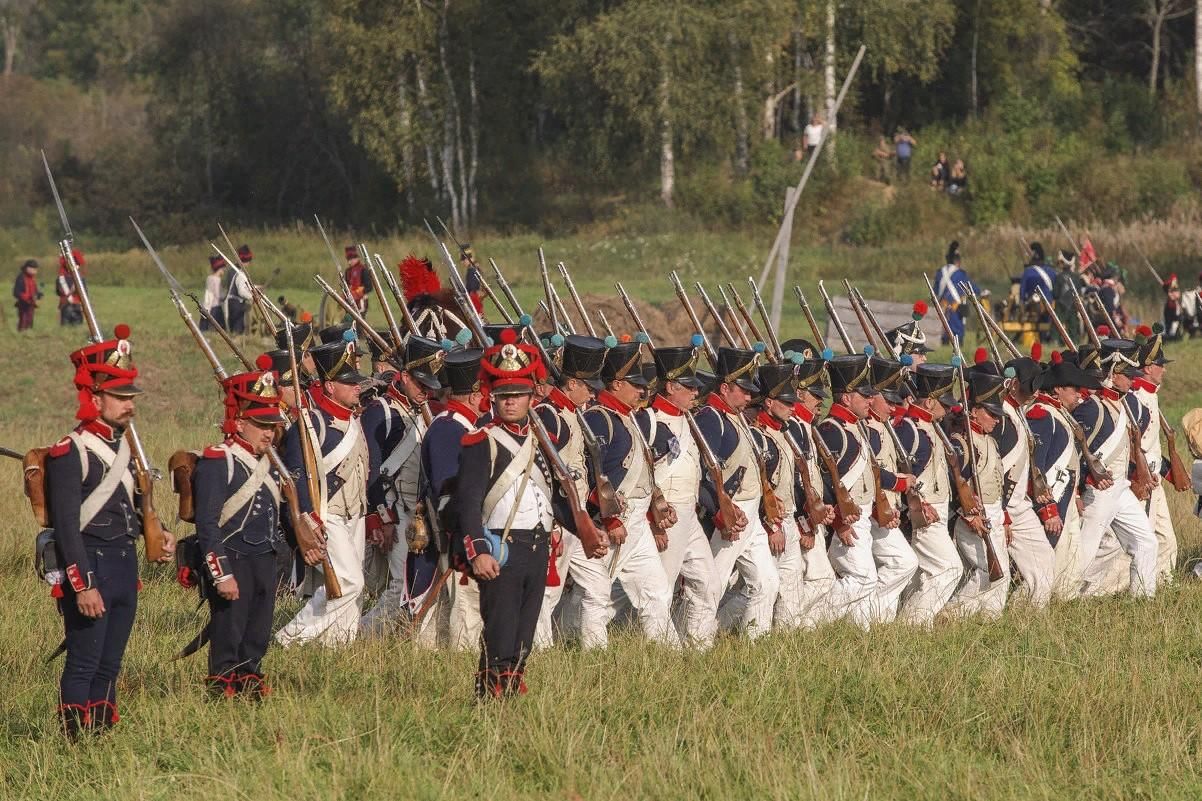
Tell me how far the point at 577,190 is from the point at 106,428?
43337 mm

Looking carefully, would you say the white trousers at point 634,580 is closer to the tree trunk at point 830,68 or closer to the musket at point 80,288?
the musket at point 80,288

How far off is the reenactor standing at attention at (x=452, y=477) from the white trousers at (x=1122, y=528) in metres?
4.91

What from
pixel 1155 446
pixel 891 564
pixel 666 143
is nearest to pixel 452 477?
pixel 891 564

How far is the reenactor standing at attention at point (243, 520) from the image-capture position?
27.8ft

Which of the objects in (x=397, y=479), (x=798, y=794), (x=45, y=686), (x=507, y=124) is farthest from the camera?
(x=507, y=124)

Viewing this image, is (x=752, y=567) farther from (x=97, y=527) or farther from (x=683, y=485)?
(x=97, y=527)

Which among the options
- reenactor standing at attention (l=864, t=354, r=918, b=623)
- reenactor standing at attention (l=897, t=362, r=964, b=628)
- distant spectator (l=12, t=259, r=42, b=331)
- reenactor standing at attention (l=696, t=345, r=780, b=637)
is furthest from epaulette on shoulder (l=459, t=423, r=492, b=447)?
distant spectator (l=12, t=259, r=42, b=331)

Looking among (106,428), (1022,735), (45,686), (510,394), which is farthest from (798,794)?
(45,686)

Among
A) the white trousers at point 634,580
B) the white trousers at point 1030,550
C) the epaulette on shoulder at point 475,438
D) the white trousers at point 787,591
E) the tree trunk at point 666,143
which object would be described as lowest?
the tree trunk at point 666,143

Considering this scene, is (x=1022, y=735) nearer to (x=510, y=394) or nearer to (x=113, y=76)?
(x=510, y=394)

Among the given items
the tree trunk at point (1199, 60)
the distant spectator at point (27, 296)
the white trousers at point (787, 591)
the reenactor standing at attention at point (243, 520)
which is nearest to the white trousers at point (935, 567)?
the white trousers at point (787, 591)

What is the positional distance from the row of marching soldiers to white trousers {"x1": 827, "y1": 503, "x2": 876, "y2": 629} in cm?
2

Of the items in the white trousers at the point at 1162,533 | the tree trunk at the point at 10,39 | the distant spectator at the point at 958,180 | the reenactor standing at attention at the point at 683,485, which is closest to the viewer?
the reenactor standing at attention at the point at 683,485

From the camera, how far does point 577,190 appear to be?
50.9 metres
